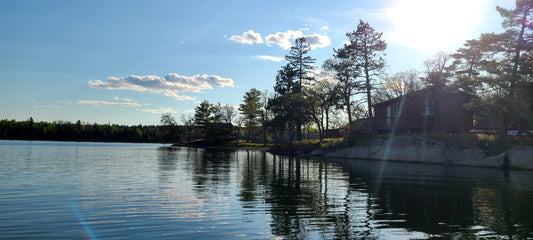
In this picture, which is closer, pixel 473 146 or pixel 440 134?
pixel 473 146

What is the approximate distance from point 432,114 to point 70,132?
15433 centimetres

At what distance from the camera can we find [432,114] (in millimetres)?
44531

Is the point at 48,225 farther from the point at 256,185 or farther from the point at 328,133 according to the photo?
the point at 328,133

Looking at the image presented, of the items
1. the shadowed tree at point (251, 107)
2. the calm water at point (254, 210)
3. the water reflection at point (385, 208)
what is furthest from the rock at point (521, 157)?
the shadowed tree at point (251, 107)

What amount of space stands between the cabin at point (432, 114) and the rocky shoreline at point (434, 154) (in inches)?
149

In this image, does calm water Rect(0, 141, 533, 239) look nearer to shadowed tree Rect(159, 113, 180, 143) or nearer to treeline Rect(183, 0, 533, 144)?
treeline Rect(183, 0, 533, 144)

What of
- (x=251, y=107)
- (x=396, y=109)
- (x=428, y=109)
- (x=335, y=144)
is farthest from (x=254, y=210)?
(x=251, y=107)

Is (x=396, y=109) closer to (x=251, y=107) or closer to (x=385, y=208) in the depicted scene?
(x=385, y=208)

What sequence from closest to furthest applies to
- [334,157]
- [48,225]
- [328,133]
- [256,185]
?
[48,225], [256,185], [334,157], [328,133]

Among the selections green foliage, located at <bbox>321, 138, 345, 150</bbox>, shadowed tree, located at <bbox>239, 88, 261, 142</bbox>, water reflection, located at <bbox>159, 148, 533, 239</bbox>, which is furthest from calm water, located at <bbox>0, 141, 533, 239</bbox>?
shadowed tree, located at <bbox>239, 88, 261, 142</bbox>

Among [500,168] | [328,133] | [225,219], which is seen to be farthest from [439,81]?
[225,219]

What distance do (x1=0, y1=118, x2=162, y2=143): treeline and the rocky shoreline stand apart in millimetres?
105882

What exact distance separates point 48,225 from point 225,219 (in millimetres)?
4589

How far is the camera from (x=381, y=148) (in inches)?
1683
